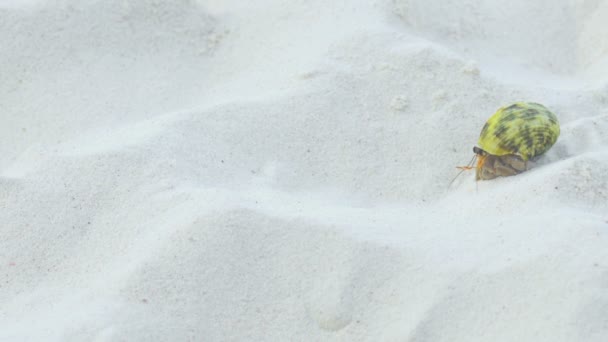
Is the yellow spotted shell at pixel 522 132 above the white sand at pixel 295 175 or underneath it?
above

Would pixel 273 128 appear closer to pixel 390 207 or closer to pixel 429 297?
pixel 390 207

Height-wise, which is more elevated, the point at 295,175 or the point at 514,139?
the point at 514,139

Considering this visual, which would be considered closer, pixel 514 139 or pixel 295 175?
pixel 514 139

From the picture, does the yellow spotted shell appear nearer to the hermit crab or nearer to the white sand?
the hermit crab

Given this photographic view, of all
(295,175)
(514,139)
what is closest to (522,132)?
(514,139)

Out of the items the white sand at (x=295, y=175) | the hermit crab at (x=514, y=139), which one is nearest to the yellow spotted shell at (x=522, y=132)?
the hermit crab at (x=514, y=139)

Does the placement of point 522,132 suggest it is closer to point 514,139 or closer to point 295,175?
point 514,139

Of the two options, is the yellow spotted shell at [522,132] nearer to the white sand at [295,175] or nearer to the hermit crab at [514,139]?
the hermit crab at [514,139]

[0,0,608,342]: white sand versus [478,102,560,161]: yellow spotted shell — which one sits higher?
[478,102,560,161]: yellow spotted shell

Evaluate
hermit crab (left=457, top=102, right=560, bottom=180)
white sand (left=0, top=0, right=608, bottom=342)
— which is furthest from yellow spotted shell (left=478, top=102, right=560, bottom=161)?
white sand (left=0, top=0, right=608, bottom=342)
